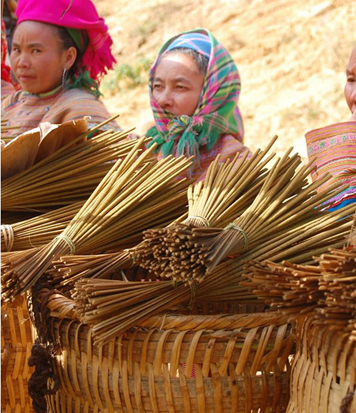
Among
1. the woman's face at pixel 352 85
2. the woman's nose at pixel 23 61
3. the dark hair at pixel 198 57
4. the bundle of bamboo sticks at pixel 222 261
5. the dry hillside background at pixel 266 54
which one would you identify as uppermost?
the dry hillside background at pixel 266 54

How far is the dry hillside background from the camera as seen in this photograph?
8477 millimetres

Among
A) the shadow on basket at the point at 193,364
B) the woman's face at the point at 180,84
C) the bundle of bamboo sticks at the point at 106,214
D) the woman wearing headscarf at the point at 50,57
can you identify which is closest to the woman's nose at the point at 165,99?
the woman's face at the point at 180,84

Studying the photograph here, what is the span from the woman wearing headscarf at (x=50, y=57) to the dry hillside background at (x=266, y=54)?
4454 millimetres

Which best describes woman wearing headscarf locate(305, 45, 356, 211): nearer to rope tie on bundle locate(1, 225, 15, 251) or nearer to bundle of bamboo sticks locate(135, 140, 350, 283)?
bundle of bamboo sticks locate(135, 140, 350, 283)

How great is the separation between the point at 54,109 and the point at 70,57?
271 mm

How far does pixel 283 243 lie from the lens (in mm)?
1623

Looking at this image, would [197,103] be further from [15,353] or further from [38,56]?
[15,353]

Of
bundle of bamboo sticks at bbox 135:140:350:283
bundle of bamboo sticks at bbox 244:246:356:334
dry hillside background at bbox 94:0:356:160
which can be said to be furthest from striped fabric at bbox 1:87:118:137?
dry hillside background at bbox 94:0:356:160

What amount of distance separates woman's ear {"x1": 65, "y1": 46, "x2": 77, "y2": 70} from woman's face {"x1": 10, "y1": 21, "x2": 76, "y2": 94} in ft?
0.05

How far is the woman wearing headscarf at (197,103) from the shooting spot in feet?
9.39

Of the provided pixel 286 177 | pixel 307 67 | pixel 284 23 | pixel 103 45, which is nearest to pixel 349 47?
pixel 307 67

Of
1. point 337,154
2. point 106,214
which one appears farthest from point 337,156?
point 106,214

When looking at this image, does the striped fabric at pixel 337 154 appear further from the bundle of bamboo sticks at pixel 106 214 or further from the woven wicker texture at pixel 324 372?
the woven wicker texture at pixel 324 372

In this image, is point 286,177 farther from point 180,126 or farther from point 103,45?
point 103,45
